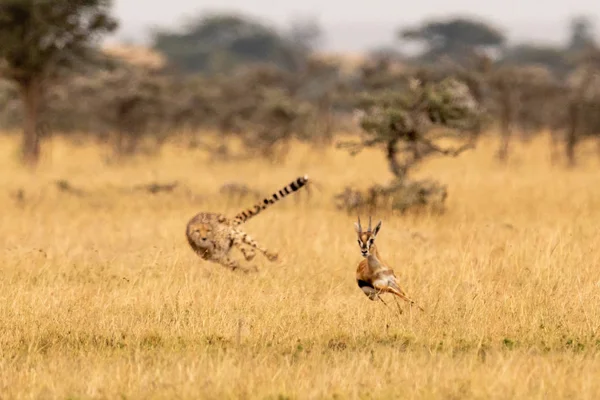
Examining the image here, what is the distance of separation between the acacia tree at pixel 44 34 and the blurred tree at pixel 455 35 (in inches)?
1572

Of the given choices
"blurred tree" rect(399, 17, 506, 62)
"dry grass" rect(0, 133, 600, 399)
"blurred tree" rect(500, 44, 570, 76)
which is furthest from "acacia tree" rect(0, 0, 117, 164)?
"blurred tree" rect(500, 44, 570, 76)

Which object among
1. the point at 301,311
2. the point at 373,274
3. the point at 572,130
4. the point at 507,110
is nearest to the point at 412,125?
the point at 373,274

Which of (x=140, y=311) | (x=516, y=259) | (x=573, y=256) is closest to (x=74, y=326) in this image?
(x=140, y=311)

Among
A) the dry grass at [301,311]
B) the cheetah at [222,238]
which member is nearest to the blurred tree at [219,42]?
the dry grass at [301,311]

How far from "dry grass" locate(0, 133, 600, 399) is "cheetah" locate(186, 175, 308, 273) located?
0.53 ft

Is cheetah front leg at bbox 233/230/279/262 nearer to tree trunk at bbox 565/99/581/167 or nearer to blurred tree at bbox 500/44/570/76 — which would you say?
tree trunk at bbox 565/99/581/167

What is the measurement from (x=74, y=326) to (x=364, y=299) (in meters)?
2.57

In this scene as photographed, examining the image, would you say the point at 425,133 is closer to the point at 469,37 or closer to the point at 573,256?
the point at 573,256

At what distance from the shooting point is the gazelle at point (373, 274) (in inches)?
299

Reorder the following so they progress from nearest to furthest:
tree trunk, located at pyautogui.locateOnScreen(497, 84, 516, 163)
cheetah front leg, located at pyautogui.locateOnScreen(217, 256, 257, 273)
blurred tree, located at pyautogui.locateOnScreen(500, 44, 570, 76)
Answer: cheetah front leg, located at pyautogui.locateOnScreen(217, 256, 257, 273)
tree trunk, located at pyautogui.locateOnScreen(497, 84, 516, 163)
blurred tree, located at pyautogui.locateOnScreen(500, 44, 570, 76)

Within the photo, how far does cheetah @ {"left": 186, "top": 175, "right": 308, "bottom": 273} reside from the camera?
9.85m

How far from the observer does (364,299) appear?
830 cm

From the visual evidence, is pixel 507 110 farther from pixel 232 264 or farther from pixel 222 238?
pixel 232 264

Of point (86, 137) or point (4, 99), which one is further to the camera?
point (86, 137)
